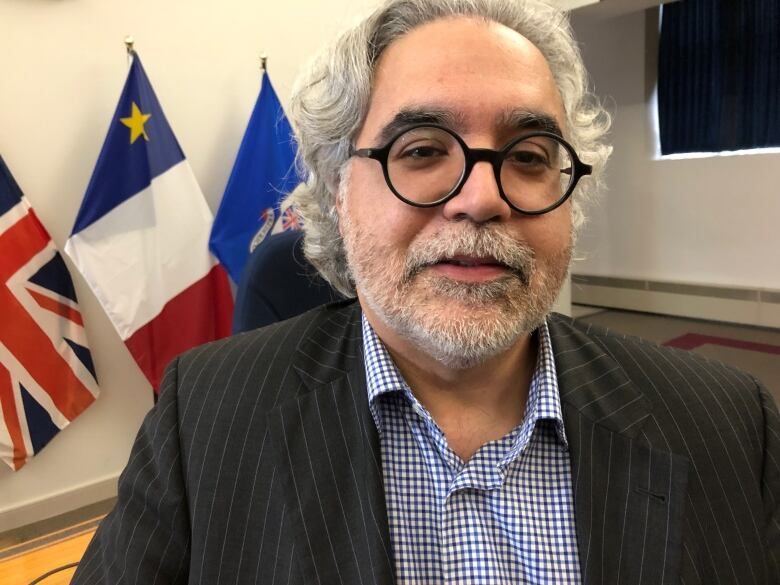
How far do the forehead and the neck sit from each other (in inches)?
13.1

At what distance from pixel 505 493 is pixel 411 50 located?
673mm

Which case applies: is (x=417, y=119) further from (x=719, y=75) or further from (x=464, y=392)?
(x=719, y=75)

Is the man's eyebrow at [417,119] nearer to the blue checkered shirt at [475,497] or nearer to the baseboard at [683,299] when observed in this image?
the blue checkered shirt at [475,497]

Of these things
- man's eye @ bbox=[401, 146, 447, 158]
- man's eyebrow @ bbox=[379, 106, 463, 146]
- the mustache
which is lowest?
the mustache

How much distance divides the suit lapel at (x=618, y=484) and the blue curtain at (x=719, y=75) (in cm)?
452

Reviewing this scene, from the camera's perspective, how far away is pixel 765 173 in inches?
179

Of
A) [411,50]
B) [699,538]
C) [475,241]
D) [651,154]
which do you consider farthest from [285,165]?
[651,154]

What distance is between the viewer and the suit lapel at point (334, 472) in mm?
768

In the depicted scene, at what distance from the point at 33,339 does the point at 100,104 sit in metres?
→ 1.03

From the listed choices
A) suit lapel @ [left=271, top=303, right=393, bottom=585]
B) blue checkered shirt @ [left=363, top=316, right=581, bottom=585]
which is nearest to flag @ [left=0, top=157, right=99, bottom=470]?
suit lapel @ [left=271, top=303, right=393, bottom=585]

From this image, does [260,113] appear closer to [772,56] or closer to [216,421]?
[216,421]

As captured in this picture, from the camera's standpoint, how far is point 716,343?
14.5ft

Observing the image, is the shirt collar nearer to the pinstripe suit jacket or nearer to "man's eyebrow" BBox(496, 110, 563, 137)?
the pinstripe suit jacket

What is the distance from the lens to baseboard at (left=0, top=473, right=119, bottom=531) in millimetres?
2512
